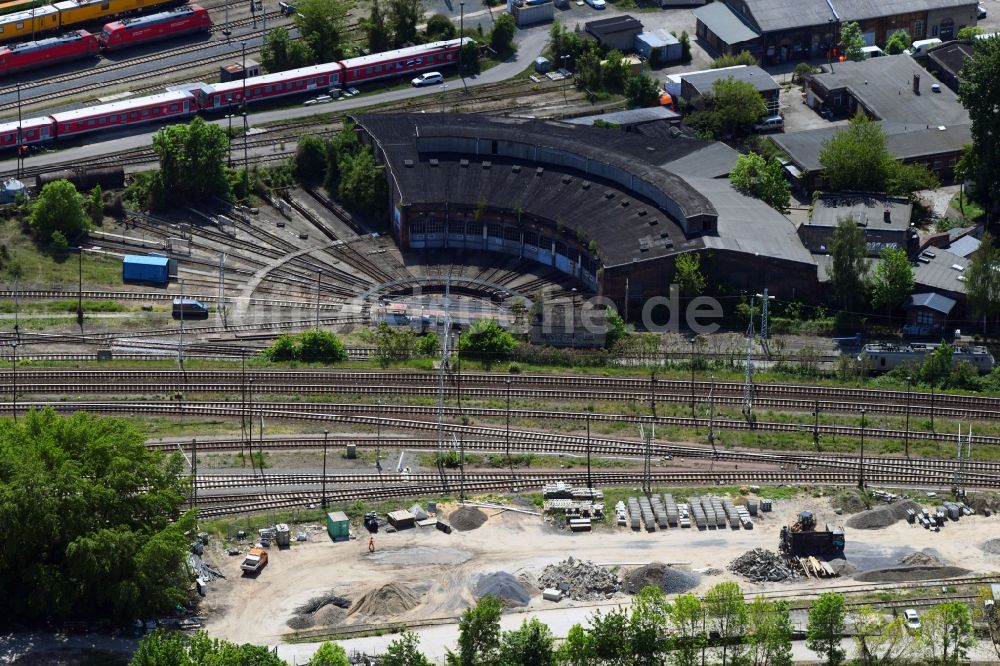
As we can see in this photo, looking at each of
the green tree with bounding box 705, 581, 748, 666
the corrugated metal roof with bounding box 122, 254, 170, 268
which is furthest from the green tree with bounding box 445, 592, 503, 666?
the corrugated metal roof with bounding box 122, 254, 170, 268

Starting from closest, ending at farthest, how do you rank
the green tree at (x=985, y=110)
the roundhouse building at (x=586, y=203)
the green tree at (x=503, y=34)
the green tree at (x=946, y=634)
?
the green tree at (x=946, y=634) → the roundhouse building at (x=586, y=203) → the green tree at (x=985, y=110) → the green tree at (x=503, y=34)

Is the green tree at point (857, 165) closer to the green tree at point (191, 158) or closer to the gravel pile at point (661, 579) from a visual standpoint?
the green tree at point (191, 158)

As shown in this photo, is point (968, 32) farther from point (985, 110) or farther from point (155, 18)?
point (155, 18)

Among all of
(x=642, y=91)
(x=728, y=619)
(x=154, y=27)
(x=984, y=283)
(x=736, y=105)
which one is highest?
(x=154, y=27)

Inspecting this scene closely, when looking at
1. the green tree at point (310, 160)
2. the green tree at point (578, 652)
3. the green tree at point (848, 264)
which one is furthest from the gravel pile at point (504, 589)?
the green tree at point (310, 160)

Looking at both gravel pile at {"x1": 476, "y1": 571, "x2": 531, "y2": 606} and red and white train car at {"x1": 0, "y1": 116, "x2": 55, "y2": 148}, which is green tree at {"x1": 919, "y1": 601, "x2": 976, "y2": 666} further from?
red and white train car at {"x1": 0, "y1": 116, "x2": 55, "y2": 148}

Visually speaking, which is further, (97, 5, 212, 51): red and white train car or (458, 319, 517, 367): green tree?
(97, 5, 212, 51): red and white train car

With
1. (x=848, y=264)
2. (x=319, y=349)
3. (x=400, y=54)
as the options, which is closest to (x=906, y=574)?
(x=848, y=264)
